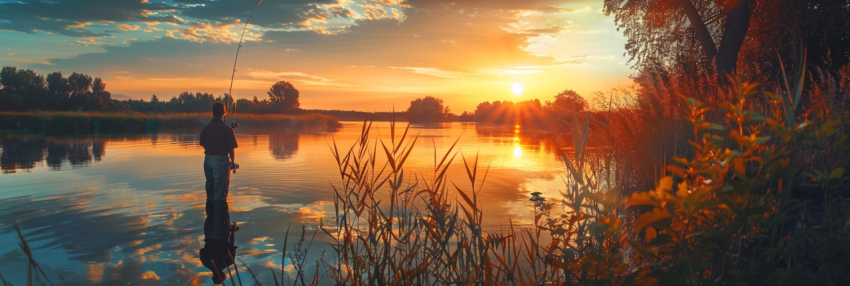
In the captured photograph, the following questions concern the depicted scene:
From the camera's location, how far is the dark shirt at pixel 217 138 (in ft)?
23.1

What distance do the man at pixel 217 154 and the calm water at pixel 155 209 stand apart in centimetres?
31

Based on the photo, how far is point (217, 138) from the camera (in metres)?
7.07

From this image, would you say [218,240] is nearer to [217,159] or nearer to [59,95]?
[217,159]

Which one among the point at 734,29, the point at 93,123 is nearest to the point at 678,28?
the point at 734,29

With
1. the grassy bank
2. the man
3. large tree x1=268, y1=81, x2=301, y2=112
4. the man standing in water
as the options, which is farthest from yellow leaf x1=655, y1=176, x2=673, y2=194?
large tree x1=268, y1=81, x2=301, y2=112

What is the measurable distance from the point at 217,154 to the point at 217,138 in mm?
248

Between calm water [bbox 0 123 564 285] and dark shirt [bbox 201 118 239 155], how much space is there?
2.90ft

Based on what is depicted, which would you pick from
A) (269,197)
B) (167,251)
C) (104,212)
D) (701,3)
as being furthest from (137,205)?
(701,3)

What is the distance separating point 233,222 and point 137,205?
7.27 feet

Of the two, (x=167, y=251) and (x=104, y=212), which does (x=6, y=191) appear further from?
(x=167, y=251)

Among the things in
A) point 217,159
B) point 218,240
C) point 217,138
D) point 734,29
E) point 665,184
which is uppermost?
point 734,29

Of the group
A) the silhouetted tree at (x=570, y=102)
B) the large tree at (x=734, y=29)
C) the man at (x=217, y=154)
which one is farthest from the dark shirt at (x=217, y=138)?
the large tree at (x=734, y=29)

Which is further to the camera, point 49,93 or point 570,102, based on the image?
point 49,93

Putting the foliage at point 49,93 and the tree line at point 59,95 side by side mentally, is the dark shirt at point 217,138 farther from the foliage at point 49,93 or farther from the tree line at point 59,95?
the foliage at point 49,93
